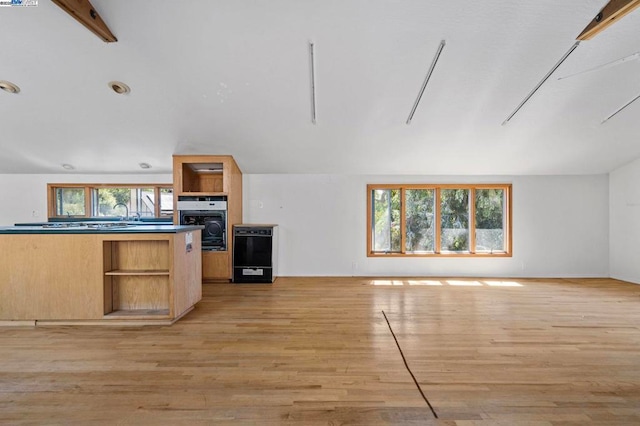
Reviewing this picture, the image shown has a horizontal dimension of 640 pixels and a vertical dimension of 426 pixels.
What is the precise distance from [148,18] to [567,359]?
14.8ft

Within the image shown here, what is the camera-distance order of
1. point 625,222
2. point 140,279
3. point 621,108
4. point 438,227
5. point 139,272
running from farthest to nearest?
point 438,227 < point 625,222 < point 621,108 < point 140,279 < point 139,272

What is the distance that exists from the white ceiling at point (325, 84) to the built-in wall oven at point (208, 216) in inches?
30.6

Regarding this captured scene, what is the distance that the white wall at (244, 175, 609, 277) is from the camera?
15.6 ft

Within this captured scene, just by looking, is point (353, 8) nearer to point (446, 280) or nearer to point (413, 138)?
point (413, 138)

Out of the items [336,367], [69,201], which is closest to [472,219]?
[336,367]

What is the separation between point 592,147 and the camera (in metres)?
4.02

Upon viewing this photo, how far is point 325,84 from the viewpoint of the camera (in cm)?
303

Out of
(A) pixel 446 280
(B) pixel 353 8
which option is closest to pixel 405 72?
(B) pixel 353 8

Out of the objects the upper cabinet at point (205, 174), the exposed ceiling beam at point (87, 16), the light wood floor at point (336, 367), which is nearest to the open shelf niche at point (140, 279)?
the light wood floor at point (336, 367)

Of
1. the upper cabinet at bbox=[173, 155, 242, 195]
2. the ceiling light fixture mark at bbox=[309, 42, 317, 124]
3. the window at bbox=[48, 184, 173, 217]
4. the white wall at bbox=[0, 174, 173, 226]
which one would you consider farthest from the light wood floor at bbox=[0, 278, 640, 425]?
the white wall at bbox=[0, 174, 173, 226]

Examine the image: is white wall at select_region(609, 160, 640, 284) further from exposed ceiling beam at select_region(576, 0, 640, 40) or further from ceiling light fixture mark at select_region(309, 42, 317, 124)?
ceiling light fixture mark at select_region(309, 42, 317, 124)

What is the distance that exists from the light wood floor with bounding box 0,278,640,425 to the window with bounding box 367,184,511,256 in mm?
1723

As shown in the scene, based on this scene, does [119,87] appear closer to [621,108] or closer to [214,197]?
[214,197]

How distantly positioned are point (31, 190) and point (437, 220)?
25.3 feet
